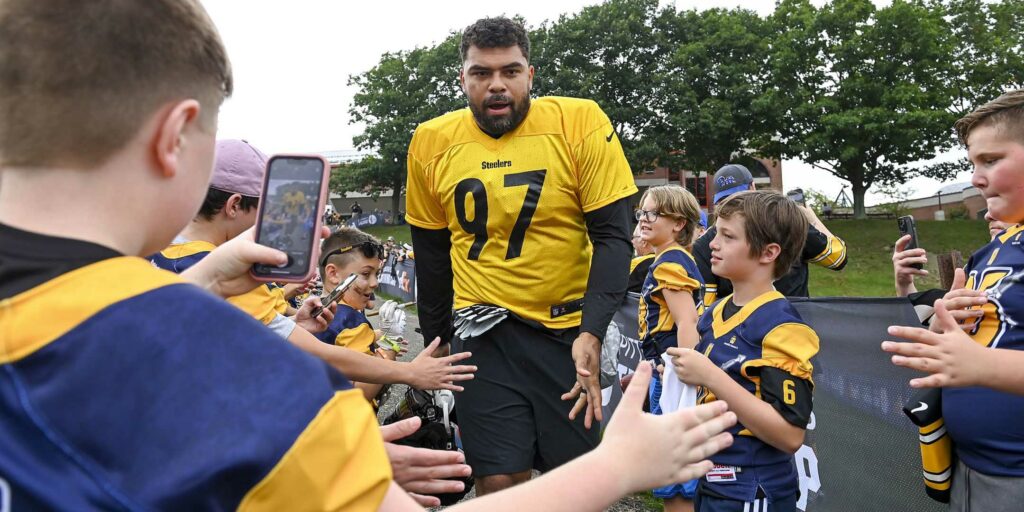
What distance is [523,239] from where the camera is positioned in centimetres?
339

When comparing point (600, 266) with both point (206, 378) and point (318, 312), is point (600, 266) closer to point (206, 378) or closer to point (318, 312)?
point (318, 312)

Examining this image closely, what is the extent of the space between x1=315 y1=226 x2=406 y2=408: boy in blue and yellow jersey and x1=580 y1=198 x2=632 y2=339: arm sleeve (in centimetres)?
207

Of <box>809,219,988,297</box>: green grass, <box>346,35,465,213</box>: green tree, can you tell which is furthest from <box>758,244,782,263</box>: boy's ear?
<box>346,35,465,213</box>: green tree

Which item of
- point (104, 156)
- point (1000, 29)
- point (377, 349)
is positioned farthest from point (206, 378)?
point (1000, 29)

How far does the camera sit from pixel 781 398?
2658mm

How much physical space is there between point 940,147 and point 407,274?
1164 inches

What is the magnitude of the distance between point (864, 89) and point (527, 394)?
37439 mm

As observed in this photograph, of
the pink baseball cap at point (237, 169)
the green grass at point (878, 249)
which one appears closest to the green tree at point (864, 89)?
the green grass at point (878, 249)

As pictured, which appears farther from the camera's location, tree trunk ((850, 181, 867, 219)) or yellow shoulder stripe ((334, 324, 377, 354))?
tree trunk ((850, 181, 867, 219))

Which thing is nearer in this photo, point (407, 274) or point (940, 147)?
point (407, 274)

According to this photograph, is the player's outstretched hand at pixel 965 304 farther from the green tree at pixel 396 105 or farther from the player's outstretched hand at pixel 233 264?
the green tree at pixel 396 105

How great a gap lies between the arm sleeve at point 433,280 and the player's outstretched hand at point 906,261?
2.28 m

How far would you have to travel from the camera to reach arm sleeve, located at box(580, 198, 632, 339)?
3193mm

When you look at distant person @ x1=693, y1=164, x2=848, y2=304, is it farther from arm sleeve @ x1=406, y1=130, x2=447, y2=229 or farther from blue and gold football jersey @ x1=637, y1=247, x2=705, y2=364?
arm sleeve @ x1=406, y1=130, x2=447, y2=229
